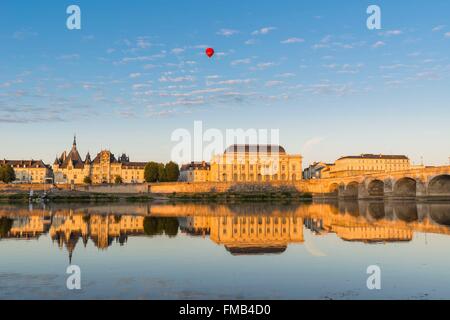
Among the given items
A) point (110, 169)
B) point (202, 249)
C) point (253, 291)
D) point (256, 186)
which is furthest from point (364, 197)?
point (110, 169)

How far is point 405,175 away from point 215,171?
5617 centimetres

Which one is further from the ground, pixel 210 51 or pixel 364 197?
pixel 210 51

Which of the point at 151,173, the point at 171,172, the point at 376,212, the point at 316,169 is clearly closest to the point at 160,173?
the point at 151,173

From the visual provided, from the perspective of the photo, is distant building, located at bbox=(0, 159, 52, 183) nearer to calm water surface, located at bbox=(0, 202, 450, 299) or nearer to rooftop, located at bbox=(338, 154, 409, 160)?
rooftop, located at bbox=(338, 154, 409, 160)

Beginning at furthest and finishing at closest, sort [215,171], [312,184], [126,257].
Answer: [215,171], [312,184], [126,257]

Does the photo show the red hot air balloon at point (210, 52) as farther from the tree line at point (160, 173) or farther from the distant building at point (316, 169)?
the distant building at point (316, 169)

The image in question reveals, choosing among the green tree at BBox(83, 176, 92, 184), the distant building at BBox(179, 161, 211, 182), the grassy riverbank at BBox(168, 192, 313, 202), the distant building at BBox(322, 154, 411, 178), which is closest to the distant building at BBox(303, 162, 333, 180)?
the distant building at BBox(322, 154, 411, 178)

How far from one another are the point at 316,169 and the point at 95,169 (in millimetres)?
61212

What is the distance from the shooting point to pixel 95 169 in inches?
4648

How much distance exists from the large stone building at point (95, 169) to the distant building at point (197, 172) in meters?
12.5

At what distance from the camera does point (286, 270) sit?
13.9 metres

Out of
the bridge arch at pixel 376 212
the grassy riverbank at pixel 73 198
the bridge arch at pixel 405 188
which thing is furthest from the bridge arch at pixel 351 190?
the grassy riverbank at pixel 73 198

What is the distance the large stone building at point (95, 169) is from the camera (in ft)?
385
